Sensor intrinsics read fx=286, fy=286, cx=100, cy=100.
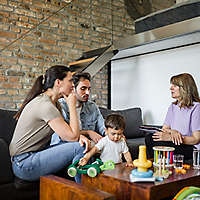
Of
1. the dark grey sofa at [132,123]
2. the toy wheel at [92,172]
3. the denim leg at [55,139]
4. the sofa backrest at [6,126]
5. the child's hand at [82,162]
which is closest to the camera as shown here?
the toy wheel at [92,172]

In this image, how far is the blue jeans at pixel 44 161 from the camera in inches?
77.5

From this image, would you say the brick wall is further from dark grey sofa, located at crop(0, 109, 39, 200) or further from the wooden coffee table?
the wooden coffee table

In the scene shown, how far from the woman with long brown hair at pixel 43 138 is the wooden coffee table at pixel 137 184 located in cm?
31

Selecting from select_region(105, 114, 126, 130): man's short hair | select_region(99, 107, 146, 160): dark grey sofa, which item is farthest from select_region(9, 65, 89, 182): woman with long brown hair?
select_region(99, 107, 146, 160): dark grey sofa

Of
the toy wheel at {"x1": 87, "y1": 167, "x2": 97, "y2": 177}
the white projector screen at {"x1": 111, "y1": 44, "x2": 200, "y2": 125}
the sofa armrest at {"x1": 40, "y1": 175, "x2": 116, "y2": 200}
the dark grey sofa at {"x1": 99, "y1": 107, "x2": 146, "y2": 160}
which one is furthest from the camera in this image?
the white projector screen at {"x1": 111, "y1": 44, "x2": 200, "y2": 125}

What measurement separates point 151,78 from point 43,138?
2.43 meters

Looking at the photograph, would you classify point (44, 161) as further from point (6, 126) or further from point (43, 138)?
→ point (6, 126)

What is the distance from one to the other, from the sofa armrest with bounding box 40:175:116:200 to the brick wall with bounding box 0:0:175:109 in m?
1.78

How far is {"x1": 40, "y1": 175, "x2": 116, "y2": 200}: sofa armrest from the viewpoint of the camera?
136 cm

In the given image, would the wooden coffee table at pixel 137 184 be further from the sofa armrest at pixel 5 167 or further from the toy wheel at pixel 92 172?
the sofa armrest at pixel 5 167

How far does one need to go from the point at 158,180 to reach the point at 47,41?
2.55 metres

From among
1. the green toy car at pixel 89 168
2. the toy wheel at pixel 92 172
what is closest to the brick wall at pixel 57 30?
the green toy car at pixel 89 168

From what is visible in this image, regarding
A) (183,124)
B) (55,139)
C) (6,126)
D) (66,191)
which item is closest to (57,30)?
(6,126)

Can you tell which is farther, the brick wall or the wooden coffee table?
the brick wall
